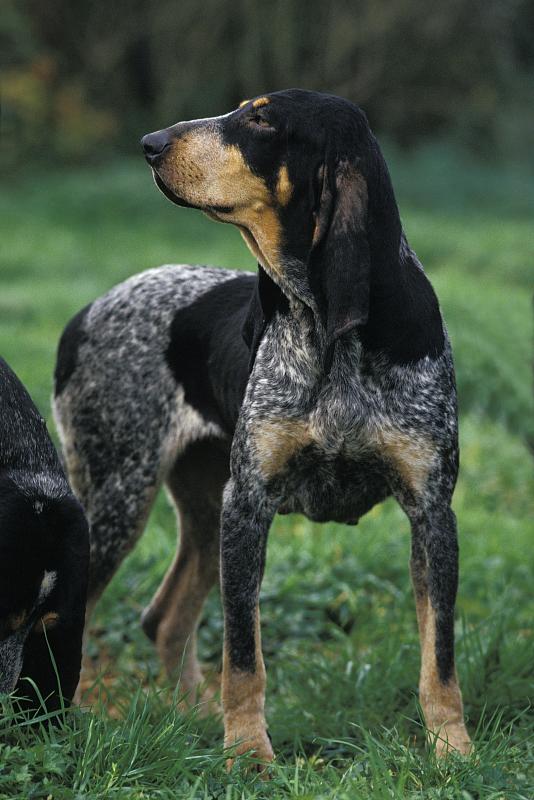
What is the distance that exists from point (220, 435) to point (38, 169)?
739 inches

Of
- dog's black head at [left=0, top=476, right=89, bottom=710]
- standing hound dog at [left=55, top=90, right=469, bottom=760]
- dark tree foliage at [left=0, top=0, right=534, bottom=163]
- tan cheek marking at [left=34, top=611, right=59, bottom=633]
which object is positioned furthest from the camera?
dark tree foliage at [left=0, top=0, right=534, bottom=163]

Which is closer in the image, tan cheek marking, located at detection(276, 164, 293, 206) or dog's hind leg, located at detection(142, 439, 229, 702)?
tan cheek marking, located at detection(276, 164, 293, 206)

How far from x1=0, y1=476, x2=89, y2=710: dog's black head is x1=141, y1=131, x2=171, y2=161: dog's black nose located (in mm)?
1153

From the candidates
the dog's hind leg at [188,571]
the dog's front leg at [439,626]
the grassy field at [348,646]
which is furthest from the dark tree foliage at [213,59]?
the dog's front leg at [439,626]

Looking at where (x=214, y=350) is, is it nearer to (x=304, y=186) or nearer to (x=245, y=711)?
(x=304, y=186)

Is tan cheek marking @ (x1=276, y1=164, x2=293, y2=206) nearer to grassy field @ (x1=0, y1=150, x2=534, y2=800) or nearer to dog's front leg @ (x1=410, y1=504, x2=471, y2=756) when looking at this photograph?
dog's front leg @ (x1=410, y1=504, x2=471, y2=756)

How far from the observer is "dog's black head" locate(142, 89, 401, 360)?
386cm

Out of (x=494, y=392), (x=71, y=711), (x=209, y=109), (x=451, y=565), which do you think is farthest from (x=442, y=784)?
(x=209, y=109)

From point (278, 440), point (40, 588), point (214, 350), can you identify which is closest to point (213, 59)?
point (214, 350)

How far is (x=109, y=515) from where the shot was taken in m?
4.93

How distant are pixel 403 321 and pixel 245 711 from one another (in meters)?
1.40

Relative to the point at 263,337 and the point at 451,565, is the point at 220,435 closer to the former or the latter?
the point at 263,337

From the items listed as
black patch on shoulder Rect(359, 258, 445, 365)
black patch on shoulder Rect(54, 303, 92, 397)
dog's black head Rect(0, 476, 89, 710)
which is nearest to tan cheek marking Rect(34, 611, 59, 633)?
dog's black head Rect(0, 476, 89, 710)

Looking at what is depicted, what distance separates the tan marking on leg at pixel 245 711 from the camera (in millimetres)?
3949
